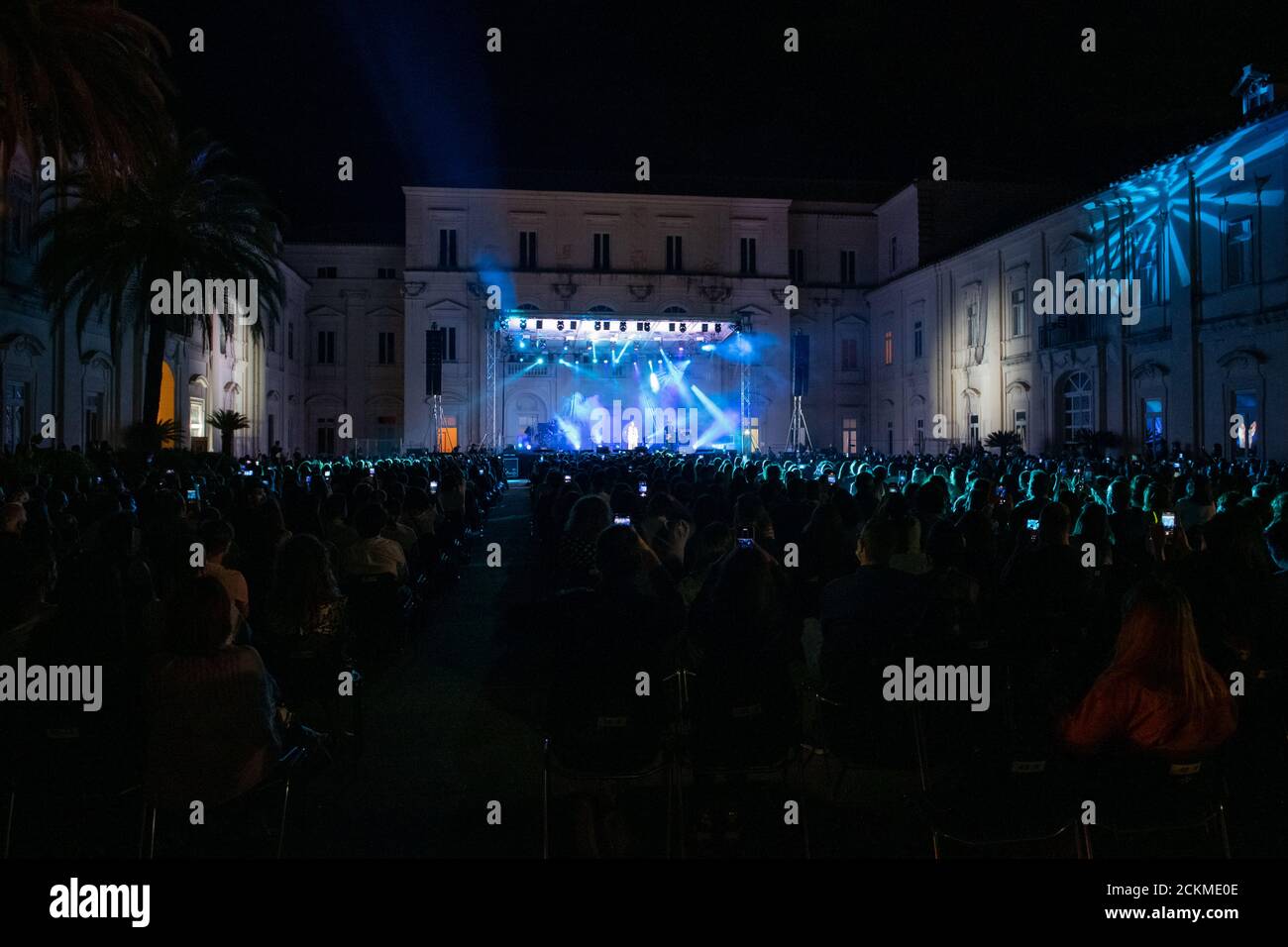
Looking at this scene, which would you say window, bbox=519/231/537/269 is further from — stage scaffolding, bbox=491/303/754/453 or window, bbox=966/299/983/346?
window, bbox=966/299/983/346

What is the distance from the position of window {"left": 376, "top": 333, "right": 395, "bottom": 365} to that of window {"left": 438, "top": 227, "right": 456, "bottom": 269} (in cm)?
463

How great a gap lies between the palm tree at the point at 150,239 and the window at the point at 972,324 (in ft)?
85.2

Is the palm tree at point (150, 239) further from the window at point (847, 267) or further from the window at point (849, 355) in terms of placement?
the window at point (847, 267)

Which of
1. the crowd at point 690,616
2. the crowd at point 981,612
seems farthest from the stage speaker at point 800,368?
the crowd at point 981,612

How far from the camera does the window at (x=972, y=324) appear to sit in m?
36.7

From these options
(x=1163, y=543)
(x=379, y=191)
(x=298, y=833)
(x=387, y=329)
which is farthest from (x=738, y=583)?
(x=379, y=191)

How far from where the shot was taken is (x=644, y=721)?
4.20 m

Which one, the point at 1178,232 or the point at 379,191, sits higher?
the point at 379,191

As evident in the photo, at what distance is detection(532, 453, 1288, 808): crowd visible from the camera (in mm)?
3594

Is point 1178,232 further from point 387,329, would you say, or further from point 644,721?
point 387,329

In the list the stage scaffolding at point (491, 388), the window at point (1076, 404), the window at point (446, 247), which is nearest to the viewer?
the window at point (1076, 404)

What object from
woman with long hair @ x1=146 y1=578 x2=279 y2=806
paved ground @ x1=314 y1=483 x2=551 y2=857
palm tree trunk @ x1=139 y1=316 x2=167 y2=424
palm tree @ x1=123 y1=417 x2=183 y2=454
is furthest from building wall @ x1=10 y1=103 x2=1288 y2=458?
woman with long hair @ x1=146 y1=578 x2=279 y2=806

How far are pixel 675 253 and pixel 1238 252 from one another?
26.9 metres

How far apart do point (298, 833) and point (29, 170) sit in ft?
71.8
